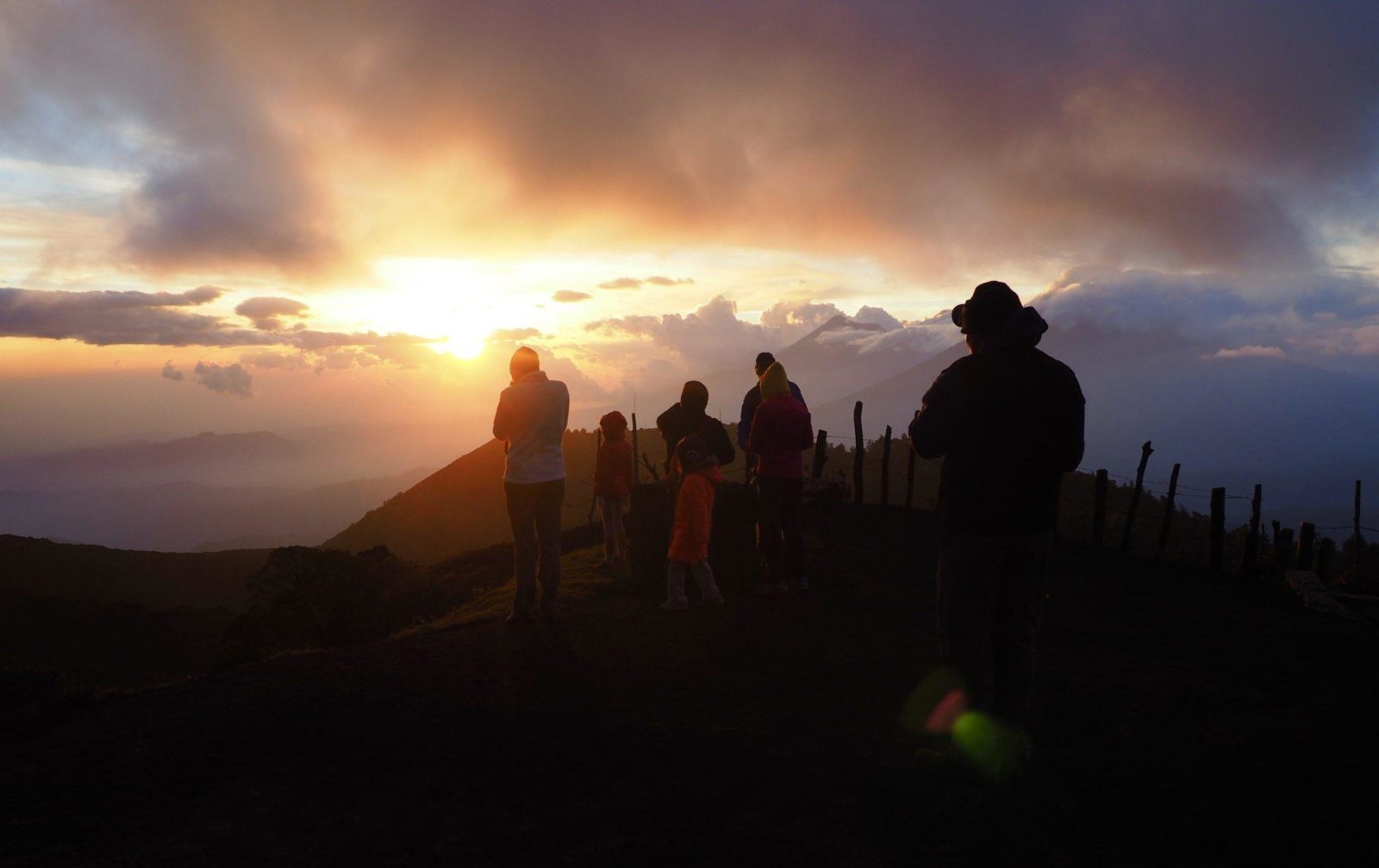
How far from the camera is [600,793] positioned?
4.14m

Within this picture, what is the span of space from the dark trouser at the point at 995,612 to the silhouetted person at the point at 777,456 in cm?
400

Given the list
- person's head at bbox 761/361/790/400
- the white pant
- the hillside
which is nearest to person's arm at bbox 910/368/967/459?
person's head at bbox 761/361/790/400

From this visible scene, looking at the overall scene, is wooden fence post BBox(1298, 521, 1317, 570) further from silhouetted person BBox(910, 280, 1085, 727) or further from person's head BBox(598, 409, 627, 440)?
silhouetted person BBox(910, 280, 1085, 727)

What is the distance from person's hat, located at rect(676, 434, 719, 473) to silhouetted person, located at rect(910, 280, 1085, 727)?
4.79m

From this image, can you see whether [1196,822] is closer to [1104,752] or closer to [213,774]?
[1104,752]

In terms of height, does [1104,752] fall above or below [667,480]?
below

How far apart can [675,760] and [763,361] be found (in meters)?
6.06

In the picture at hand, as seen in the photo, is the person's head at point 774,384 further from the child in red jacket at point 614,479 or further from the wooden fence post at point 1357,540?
the wooden fence post at point 1357,540

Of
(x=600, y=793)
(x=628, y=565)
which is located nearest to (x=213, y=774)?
(x=600, y=793)

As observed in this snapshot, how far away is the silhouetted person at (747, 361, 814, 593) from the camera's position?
845 cm

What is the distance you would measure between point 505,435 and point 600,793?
4306mm

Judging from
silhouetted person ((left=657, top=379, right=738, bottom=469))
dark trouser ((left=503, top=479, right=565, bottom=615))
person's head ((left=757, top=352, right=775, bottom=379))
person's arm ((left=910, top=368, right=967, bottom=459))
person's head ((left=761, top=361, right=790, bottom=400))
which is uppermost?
person's head ((left=757, top=352, right=775, bottom=379))

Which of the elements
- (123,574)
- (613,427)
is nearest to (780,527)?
(613,427)

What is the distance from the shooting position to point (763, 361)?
996 centimetres
